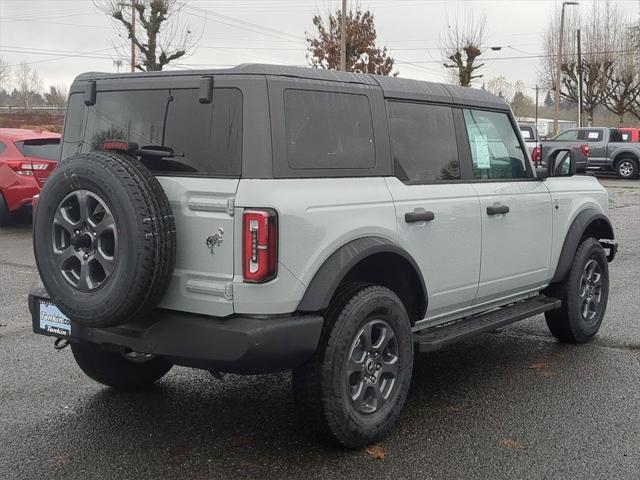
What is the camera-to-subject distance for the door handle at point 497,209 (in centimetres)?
459

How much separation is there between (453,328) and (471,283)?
0.98 feet

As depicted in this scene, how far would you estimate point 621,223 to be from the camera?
13883 mm

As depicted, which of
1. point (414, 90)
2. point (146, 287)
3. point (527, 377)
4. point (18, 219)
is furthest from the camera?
point (18, 219)

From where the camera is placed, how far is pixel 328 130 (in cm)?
370

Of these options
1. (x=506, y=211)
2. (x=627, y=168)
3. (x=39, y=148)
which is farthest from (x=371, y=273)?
(x=627, y=168)

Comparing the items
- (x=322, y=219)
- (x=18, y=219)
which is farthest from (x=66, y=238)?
(x=18, y=219)

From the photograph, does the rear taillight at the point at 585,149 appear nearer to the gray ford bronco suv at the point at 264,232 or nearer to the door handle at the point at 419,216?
the gray ford bronco suv at the point at 264,232

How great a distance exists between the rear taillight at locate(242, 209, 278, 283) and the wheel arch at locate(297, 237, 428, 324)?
9.9 inches

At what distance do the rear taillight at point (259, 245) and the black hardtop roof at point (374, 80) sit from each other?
2.30 ft

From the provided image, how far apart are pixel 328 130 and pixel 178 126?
737 mm

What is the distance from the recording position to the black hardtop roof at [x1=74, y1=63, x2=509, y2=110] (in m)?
3.49

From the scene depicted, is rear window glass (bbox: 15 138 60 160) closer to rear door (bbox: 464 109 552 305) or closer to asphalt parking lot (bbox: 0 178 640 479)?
asphalt parking lot (bbox: 0 178 640 479)

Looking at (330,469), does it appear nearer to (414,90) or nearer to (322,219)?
(322,219)

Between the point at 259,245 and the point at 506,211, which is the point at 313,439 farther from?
the point at 506,211
